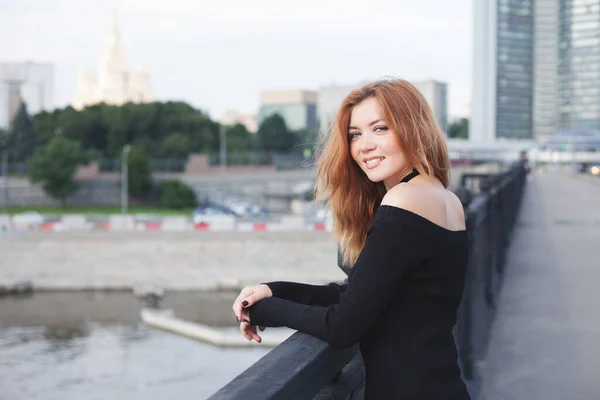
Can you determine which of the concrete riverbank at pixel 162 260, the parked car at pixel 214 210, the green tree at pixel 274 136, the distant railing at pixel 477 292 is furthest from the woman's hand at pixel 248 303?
the green tree at pixel 274 136

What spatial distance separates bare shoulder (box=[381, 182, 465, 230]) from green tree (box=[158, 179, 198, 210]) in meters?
84.7

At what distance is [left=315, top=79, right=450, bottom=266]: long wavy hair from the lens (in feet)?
8.20

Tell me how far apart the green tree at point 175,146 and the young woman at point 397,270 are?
318 feet

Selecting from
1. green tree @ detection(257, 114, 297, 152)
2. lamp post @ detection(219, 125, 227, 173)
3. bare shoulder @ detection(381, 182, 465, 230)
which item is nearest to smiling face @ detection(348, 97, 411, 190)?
bare shoulder @ detection(381, 182, 465, 230)

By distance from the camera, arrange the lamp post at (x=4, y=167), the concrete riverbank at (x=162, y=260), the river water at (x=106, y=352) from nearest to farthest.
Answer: the river water at (x=106, y=352) < the concrete riverbank at (x=162, y=260) < the lamp post at (x=4, y=167)

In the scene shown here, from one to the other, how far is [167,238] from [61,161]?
3173cm

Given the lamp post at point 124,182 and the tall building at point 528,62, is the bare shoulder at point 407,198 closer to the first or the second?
the lamp post at point 124,182

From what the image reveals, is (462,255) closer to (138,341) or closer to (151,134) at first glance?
(138,341)

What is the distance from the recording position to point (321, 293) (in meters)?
2.80

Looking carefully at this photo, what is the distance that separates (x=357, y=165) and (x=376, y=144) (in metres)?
0.22

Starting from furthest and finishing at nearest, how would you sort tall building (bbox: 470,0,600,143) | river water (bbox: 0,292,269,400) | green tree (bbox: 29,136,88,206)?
tall building (bbox: 470,0,600,143) < green tree (bbox: 29,136,88,206) < river water (bbox: 0,292,269,400)

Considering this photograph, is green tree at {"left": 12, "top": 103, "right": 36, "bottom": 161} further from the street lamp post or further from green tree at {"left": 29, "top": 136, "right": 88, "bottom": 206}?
green tree at {"left": 29, "top": 136, "right": 88, "bottom": 206}

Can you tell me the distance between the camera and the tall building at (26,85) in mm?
169750

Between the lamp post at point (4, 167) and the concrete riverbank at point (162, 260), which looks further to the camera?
the lamp post at point (4, 167)
